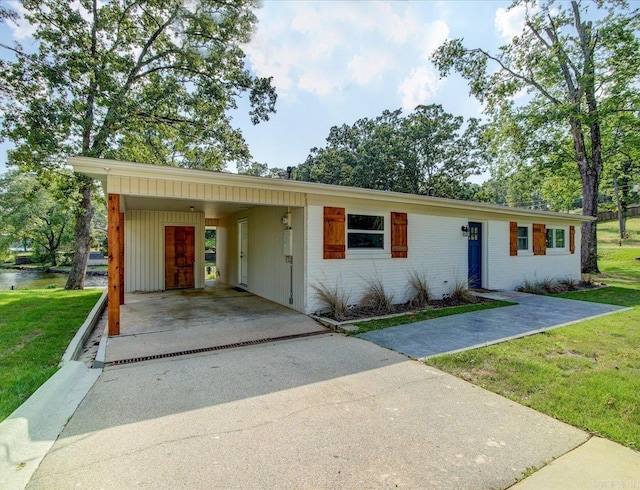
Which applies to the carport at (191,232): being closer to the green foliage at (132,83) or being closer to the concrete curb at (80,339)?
the concrete curb at (80,339)

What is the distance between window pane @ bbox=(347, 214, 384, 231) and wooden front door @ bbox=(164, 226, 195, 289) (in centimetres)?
600

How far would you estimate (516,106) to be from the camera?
54.6 feet

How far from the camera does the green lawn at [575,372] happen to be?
9.57 feet

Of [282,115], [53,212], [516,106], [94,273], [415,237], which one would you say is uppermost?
[516,106]

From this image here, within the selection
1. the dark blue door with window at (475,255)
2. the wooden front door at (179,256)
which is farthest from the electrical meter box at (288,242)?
the dark blue door with window at (475,255)

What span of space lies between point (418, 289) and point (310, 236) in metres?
3.33

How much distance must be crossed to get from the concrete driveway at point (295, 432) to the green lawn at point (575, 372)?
0.81 ft

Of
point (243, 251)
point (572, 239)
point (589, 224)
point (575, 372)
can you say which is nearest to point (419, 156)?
point (589, 224)

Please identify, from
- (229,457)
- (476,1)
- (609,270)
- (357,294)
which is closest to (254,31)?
(476,1)

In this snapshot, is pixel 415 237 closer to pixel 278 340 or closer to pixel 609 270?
pixel 278 340

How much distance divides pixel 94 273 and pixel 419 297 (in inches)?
991

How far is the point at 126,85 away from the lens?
12203 millimetres

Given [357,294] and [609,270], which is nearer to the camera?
[357,294]

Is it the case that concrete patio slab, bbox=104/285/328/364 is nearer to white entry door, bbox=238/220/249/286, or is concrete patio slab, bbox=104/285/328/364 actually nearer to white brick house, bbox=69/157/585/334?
white brick house, bbox=69/157/585/334
